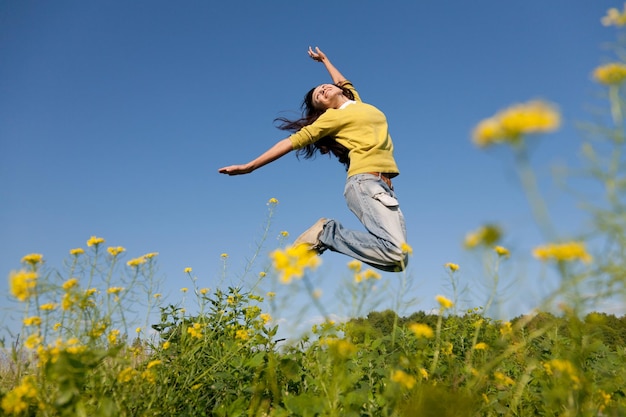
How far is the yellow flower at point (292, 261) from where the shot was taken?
1.34 metres

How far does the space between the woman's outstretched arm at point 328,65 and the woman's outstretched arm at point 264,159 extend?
1.68 m

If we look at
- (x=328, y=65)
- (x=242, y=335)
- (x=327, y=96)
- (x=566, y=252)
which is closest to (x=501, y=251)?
(x=566, y=252)

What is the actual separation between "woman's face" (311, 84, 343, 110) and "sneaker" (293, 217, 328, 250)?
1.26 m

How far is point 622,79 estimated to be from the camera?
4.61ft

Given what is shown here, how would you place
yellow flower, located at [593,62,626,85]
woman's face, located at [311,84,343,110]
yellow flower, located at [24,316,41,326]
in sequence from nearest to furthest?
1. yellow flower, located at [593,62,626,85]
2. yellow flower, located at [24,316,41,326]
3. woman's face, located at [311,84,343,110]

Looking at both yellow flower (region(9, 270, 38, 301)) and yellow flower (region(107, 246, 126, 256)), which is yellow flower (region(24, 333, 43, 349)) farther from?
yellow flower (region(107, 246, 126, 256))

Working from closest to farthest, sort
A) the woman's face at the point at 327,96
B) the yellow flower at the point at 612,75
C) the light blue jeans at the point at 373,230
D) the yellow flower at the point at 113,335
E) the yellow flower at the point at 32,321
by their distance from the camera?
the yellow flower at the point at 612,75
the yellow flower at the point at 32,321
the yellow flower at the point at 113,335
the light blue jeans at the point at 373,230
the woman's face at the point at 327,96

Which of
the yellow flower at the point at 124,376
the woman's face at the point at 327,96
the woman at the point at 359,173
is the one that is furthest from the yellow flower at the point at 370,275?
the woman's face at the point at 327,96

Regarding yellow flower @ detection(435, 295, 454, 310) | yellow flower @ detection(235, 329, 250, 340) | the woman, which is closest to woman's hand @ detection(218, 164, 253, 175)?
the woman

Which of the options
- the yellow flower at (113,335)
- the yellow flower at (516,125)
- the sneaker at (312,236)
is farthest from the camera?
the sneaker at (312,236)

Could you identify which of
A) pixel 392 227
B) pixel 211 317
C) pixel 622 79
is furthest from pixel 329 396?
pixel 392 227

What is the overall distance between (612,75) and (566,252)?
67 cm

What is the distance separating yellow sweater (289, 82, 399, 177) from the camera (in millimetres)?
3828

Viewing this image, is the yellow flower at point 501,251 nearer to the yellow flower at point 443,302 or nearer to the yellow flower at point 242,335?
the yellow flower at point 443,302
